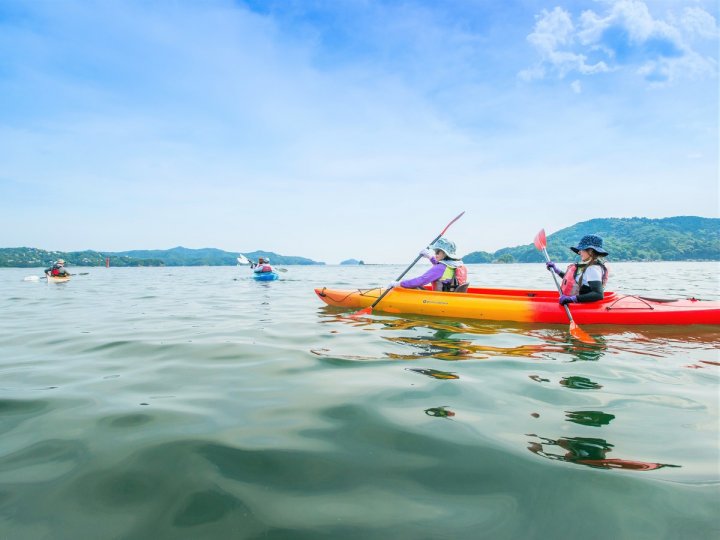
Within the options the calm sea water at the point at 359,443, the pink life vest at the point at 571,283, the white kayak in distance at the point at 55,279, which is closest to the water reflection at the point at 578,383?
the calm sea water at the point at 359,443

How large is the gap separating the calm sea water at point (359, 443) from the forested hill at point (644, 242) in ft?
367

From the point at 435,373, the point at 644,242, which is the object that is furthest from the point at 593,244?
the point at 644,242

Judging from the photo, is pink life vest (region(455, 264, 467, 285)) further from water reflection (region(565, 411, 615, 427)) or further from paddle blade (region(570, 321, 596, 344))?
water reflection (region(565, 411, 615, 427))

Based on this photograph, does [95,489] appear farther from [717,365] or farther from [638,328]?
[638,328]

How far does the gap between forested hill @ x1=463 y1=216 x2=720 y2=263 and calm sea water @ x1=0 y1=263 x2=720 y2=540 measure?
111803 millimetres

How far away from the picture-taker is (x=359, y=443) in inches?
122

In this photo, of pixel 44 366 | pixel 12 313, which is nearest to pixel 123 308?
pixel 12 313

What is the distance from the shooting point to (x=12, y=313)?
11383 millimetres

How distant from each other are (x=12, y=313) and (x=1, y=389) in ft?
30.7

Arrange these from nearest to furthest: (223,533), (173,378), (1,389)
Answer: (223,533), (1,389), (173,378)

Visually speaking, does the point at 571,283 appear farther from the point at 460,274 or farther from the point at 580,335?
the point at 460,274

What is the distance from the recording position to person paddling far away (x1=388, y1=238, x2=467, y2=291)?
9878mm

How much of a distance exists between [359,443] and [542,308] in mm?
7090

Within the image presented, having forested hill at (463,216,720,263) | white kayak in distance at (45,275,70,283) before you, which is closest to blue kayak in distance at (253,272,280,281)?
white kayak in distance at (45,275,70,283)
